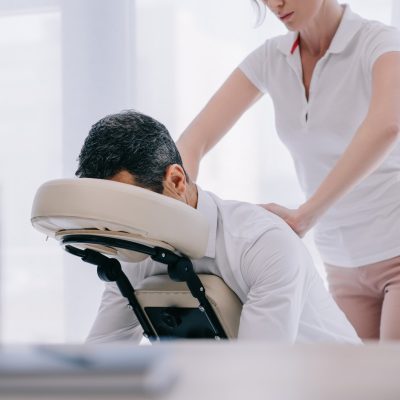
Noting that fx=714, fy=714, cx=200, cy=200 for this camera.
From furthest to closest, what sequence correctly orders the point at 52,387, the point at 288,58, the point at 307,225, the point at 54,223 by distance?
the point at 288,58, the point at 307,225, the point at 54,223, the point at 52,387

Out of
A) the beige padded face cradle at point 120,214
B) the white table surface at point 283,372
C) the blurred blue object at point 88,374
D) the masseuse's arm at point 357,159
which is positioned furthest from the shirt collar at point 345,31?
the blurred blue object at point 88,374

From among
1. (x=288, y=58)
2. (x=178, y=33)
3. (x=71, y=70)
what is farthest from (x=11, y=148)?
(x=288, y=58)

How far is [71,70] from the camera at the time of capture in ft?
11.1

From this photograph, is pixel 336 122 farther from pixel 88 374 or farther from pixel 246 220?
pixel 88 374

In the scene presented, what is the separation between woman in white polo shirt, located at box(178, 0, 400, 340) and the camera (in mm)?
1791

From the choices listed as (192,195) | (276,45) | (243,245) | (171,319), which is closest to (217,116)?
(276,45)

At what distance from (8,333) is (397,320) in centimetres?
241

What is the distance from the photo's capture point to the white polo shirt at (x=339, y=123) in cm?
182

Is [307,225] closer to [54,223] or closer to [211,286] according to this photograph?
[211,286]

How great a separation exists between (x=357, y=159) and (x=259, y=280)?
0.40 metres

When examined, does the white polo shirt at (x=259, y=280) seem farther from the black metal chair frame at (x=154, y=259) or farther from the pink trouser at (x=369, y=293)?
the pink trouser at (x=369, y=293)

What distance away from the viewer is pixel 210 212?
151cm

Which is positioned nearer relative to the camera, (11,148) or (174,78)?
(174,78)

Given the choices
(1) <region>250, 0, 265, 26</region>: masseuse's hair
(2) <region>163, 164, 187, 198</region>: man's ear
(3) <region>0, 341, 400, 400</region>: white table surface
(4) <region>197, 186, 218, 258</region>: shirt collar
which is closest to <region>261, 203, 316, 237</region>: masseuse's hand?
(4) <region>197, 186, 218, 258</region>: shirt collar
